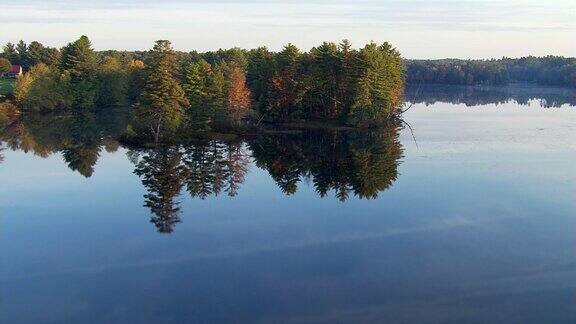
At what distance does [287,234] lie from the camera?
88.0ft

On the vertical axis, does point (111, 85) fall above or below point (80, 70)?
below

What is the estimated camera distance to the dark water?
19.5 m

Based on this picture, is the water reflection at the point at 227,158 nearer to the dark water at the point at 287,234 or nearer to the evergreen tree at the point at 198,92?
the dark water at the point at 287,234

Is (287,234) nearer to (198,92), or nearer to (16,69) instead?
(198,92)

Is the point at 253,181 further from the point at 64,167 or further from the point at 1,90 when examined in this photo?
the point at 1,90

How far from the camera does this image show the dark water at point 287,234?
1948 cm

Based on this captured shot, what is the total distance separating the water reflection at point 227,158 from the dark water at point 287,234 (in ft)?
0.80

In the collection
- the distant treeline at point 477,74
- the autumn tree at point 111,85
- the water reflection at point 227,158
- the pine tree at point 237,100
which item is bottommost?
the water reflection at point 227,158

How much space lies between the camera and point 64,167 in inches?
1656

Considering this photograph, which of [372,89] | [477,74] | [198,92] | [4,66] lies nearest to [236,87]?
[198,92]

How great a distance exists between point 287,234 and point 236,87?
34.1 metres

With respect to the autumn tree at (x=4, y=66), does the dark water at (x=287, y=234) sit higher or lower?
lower

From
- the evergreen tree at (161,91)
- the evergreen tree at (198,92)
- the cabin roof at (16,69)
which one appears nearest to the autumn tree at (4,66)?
the cabin roof at (16,69)

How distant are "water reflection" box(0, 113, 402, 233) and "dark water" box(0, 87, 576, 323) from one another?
9.6 inches
